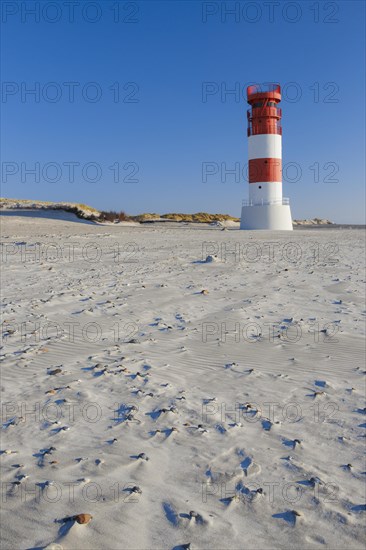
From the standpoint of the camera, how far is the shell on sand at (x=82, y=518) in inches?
106

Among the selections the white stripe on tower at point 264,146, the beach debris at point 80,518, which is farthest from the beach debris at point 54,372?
the white stripe on tower at point 264,146

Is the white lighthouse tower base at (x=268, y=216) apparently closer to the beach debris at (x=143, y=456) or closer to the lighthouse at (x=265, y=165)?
the lighthouse at (x=265, y=165)

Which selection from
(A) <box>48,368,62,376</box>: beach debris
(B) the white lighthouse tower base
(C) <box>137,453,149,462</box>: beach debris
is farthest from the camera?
(B) the white lighthouse tower base

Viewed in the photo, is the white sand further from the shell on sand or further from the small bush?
the small bush

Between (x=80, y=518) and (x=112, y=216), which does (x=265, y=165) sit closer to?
Answer: (x=112, y=216)

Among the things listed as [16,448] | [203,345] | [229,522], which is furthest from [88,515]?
[203,345]

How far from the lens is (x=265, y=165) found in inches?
1099

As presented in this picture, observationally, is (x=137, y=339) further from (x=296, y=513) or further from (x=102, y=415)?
(x=296, y=513)

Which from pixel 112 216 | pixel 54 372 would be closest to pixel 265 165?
pixel 112 216

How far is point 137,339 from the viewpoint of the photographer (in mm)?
5977

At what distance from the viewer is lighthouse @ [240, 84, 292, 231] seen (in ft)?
91.2

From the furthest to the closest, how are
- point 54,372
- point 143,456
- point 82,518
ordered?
point 54,372 < point 143,456 < point 82,518

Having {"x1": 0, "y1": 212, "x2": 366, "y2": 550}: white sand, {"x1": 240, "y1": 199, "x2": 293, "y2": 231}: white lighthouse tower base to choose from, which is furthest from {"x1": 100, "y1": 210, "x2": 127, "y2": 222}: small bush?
{"x1": 0, "y1": 212, "x2": 366, "y2": 550}: white sand

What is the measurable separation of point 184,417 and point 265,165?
25630 mm
